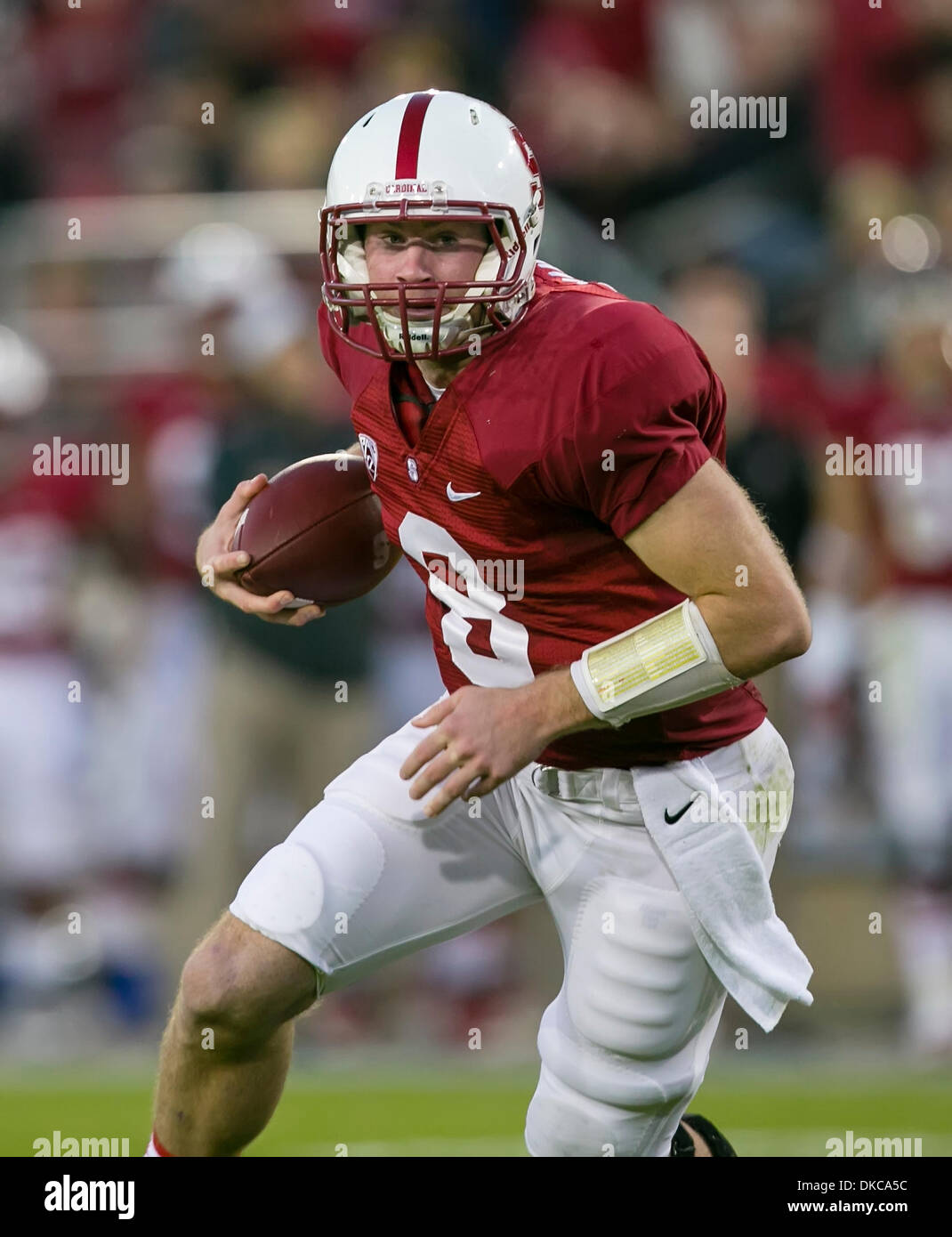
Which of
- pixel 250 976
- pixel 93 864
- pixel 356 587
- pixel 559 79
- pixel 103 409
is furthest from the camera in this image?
pixel 559 79

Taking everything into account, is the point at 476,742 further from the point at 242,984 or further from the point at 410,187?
the point at 410,187

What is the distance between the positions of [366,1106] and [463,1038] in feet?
3.19

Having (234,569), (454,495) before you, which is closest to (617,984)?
(454,495)

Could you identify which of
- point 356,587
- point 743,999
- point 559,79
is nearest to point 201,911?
point 356,587

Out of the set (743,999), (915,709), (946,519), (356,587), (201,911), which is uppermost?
(356,587)

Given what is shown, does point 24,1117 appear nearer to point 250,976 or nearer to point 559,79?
point 250,976

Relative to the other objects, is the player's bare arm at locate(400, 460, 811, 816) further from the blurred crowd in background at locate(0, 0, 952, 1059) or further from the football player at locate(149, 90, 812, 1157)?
the blurred crowd in background at locate(0, 0, 952, 1059)

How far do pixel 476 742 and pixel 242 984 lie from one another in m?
0.47

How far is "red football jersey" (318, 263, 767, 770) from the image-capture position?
241 centimetres

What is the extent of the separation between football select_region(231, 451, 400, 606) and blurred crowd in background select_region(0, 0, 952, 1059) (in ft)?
6.90

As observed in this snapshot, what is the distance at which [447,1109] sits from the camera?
4.23 meters

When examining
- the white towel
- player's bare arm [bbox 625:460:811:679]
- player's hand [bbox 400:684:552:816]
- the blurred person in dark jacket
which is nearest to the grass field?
the blurred person in dark jacket

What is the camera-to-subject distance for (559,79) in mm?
6848

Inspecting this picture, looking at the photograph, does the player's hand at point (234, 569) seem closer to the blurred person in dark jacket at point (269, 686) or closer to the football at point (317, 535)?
the football at point (317, 535)
